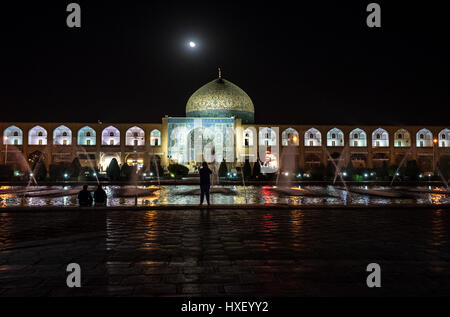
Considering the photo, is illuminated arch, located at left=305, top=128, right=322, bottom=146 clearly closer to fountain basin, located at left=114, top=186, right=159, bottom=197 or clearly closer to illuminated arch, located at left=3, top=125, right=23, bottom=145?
fountain basin, located at left=114, top=186, right=159, bottom=197

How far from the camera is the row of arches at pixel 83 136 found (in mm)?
36656

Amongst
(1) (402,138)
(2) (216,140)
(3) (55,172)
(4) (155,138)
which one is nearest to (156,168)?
(3) (55,172)

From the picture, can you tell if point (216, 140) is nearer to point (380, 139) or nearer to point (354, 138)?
point (354, 138)

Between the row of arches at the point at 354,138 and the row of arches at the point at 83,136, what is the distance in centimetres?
1035

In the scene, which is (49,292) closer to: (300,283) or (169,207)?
(300,283)

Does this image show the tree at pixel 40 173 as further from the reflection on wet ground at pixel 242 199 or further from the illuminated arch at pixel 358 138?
the illuminated arch at pixel 358 138

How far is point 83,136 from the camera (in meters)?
37.4

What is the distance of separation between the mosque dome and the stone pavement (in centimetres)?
3245

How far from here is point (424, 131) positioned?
3859 centimetres

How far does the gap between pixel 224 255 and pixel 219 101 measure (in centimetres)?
3531

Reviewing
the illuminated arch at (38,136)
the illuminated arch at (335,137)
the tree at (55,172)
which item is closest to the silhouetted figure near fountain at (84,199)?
the tree at (55,172)

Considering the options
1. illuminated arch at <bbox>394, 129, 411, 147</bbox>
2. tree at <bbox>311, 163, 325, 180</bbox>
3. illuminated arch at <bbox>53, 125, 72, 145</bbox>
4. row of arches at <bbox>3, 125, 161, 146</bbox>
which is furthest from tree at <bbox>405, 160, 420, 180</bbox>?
illuminated arch at <bbox>53, 125, 72, 145</bbox>

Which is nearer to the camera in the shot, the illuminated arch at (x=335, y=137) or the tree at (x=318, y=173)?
the tree at (x=318, y=173)

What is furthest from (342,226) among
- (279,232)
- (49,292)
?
(49,292)
